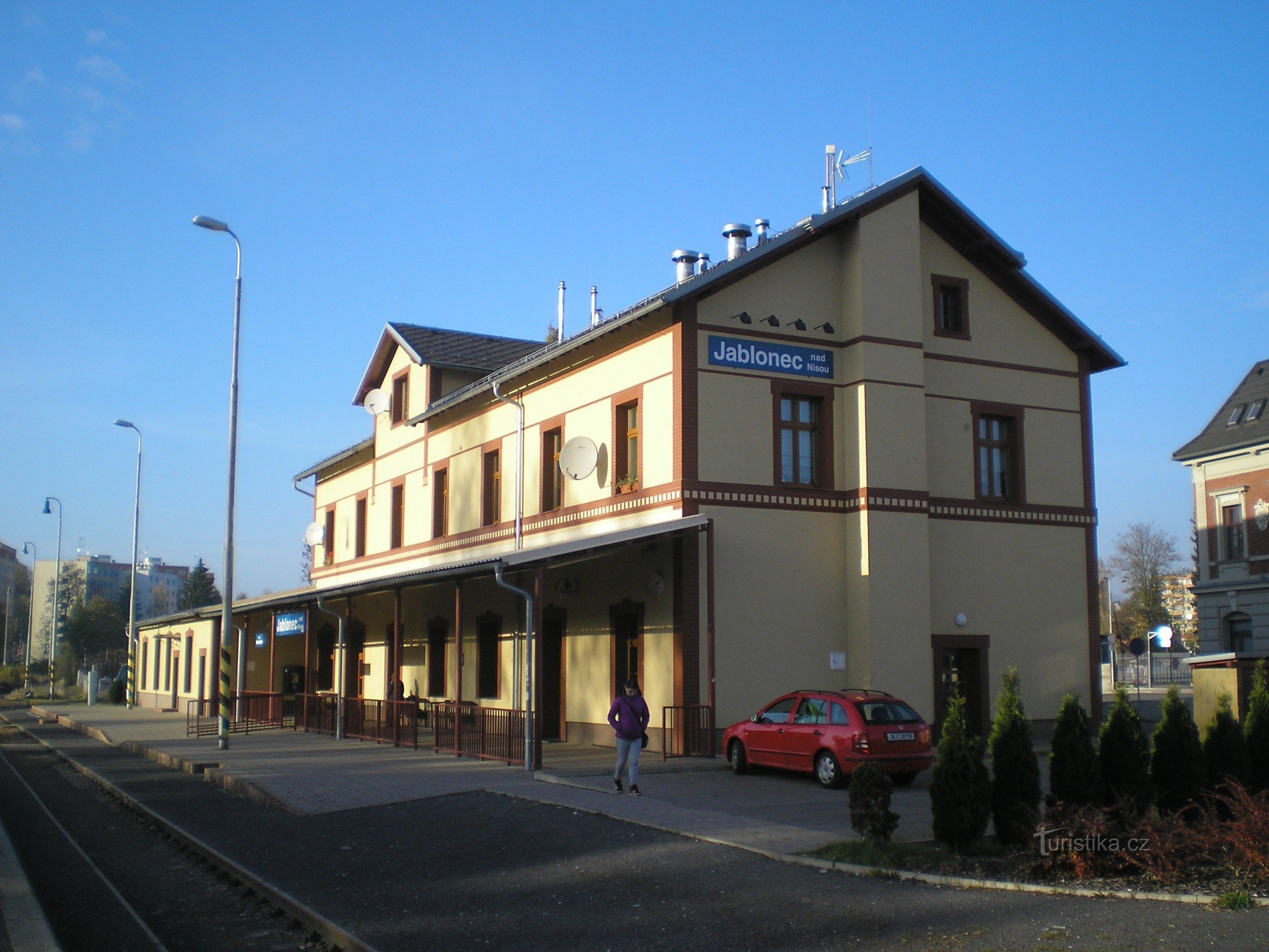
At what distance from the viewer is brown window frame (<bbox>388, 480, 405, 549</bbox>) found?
34.8 metres

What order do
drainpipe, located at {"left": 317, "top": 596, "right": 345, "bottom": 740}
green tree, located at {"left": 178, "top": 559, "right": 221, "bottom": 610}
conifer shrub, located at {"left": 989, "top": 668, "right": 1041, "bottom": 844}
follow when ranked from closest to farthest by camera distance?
conifer shrub, located at {"left": 989, "top": 668, "right": 1041, "bottom": 844} → drainpipe, located at {"left": 317, "top": 596, "right": 345, "bottom": 740} → green tree, located at {"left": 178, "top": 559, "right": 221, "bottom": 610}

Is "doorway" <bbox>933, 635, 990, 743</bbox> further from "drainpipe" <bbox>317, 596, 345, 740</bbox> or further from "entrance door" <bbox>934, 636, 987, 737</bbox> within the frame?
"drainpipe" <bbox>317, 596, 345, 740</bbox>

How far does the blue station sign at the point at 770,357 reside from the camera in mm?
21125

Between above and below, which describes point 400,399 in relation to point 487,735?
above

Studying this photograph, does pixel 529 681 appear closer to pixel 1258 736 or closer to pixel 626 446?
pixel 626 446

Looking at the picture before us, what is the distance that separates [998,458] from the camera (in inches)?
955

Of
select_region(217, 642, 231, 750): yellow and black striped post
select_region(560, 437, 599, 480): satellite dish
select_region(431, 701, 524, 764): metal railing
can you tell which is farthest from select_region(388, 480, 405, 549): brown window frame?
select_region(560, 437, 599, 480): satellite dish

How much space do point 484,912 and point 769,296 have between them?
14.7 metres

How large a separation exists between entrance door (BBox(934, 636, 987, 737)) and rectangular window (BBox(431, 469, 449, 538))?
14.4m

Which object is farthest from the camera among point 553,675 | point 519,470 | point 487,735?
point 519,470

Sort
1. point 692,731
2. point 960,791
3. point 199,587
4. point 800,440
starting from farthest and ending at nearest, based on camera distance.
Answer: point 199,587, point 800,440, point 692,731, point 960,791

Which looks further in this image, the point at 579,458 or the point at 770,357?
the point at 579,458

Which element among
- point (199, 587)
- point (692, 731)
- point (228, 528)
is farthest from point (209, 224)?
point (199, 587)

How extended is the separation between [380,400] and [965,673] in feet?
64.2
